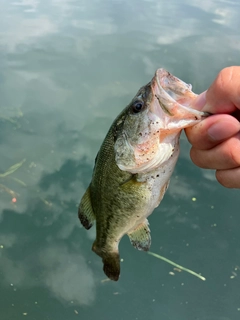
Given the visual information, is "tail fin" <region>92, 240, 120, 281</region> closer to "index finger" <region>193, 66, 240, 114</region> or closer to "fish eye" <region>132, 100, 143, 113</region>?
"fish eye" <region>132, 100, 143, 113</region>

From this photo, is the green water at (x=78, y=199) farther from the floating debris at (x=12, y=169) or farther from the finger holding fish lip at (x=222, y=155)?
the finger holding fish lip at (x=222, y=155)

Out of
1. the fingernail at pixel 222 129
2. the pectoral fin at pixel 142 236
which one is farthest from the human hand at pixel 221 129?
the pectoral fin at pixel 142 236

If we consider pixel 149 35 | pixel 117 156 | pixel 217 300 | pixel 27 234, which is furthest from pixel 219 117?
pixel 149 35

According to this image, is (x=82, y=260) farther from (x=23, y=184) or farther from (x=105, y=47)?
(x=105, y=47)

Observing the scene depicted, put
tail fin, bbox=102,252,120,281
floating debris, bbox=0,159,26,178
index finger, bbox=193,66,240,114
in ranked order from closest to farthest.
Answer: index finger, bbox=193,66,240,114 < tail fin, bbox=102,252,120,281 < floating debris, bbox=0,159,26,178

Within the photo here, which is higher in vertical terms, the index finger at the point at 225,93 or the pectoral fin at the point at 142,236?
the index finger at the point at 225,93

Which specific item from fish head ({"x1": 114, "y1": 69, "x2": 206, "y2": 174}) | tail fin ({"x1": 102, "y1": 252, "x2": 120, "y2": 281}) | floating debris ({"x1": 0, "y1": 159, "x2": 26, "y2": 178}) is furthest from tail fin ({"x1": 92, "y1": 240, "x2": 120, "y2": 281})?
floating debris ({"x1": 0, "y1": 159, "x2": 26, "y2": 178})

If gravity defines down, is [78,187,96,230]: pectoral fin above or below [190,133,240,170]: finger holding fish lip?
below

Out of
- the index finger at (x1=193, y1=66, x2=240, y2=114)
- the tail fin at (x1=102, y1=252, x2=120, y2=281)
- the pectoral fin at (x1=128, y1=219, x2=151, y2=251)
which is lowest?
the tail fin at (x1=102, y1=252, x2=120, y2=281)

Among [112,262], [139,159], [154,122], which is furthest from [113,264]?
[154,122]
